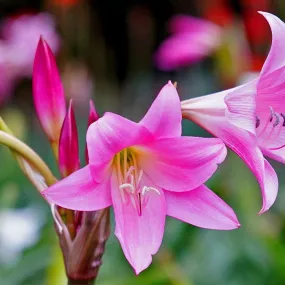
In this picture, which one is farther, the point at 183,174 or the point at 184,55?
the point at 184,55

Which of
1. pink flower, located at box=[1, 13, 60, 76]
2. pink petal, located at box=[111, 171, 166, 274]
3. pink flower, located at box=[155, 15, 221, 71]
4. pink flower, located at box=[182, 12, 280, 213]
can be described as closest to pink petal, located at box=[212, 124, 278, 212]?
pink flower, located at box=[182, 12, 280, 213]

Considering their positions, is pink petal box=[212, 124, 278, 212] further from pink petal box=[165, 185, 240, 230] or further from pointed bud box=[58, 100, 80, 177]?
pointed bud box=[58, 100, 80, 177]

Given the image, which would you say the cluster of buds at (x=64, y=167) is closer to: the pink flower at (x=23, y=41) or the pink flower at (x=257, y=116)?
the pink flower at (x=257, y=116)

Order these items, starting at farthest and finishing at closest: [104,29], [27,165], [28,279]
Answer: [104,29], [28,279], [27,165]

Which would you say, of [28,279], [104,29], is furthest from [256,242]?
[104,29]

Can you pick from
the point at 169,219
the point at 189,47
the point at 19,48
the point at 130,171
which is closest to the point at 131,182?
the point at 130,171

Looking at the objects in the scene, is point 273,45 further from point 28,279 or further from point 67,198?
point 28,279

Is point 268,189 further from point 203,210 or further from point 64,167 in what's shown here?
point 64,167
